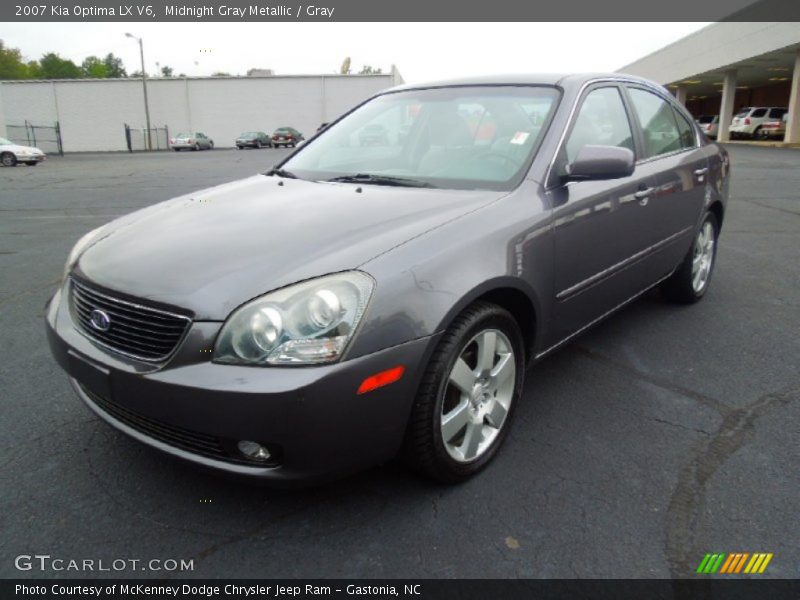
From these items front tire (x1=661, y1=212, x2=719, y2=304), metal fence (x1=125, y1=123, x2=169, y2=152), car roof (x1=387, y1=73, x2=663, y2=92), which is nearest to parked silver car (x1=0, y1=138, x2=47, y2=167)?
metal fence (x1=125, y1=123, x2=169, y2=152)

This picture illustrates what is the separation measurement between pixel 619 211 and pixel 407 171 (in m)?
1.13

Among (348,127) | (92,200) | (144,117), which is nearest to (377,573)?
(348,127)

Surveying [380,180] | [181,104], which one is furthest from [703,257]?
[181,104]

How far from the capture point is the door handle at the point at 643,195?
3471 mm

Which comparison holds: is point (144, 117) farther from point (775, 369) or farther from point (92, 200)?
point (775, 369)

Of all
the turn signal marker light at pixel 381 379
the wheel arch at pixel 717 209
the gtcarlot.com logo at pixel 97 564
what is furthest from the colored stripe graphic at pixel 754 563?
the wheel arch at pixel 717 209

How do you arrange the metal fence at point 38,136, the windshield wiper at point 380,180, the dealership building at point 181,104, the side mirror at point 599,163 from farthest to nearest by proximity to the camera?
the dealership building at point 181,104 < the metal fence at point 38,136 < the windshield wiper at point 380,180 < the side mirror at point 599,163

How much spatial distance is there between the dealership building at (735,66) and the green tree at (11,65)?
263 ft

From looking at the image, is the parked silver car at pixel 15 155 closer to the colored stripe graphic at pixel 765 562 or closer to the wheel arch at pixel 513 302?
the wheel arch at pixel 513 302

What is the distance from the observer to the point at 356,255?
2.16 metres

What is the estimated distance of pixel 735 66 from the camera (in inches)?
1394

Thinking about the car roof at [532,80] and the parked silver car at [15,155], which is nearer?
the car roof at [532,80]

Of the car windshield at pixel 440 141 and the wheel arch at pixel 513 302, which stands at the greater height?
the car windshield at pixel 440 141

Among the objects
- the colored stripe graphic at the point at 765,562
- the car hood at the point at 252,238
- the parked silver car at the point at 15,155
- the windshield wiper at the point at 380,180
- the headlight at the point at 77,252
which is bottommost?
the parked silver car at the point at 15,155
